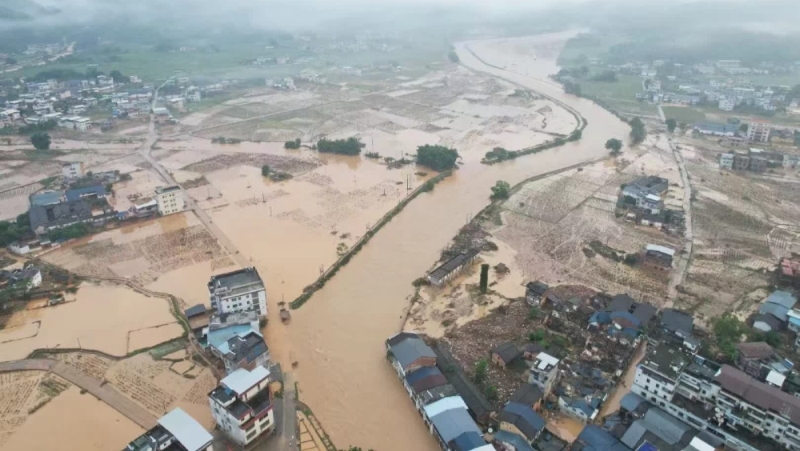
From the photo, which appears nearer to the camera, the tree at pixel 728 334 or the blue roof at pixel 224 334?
the tree at pixel 728 334

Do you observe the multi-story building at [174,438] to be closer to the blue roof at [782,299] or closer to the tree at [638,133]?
the blue roof at [782,299]

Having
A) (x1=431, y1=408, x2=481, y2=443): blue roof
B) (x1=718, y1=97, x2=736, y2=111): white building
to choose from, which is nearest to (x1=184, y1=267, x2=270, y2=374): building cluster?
(x1=431, y1=408, x2=481, y2=443): blue roof

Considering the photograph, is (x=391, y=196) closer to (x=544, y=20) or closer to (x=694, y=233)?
(x=694, y=233)

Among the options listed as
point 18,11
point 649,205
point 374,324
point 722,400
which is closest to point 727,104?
point 649,205

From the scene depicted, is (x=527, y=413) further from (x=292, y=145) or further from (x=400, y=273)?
(x=292, y=145)

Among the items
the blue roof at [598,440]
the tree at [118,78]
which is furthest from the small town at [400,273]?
the tree at [118,78]

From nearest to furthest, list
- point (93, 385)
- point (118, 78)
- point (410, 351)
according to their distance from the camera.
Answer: point (93, 385)
point (410, 351)
point (118, 78)
